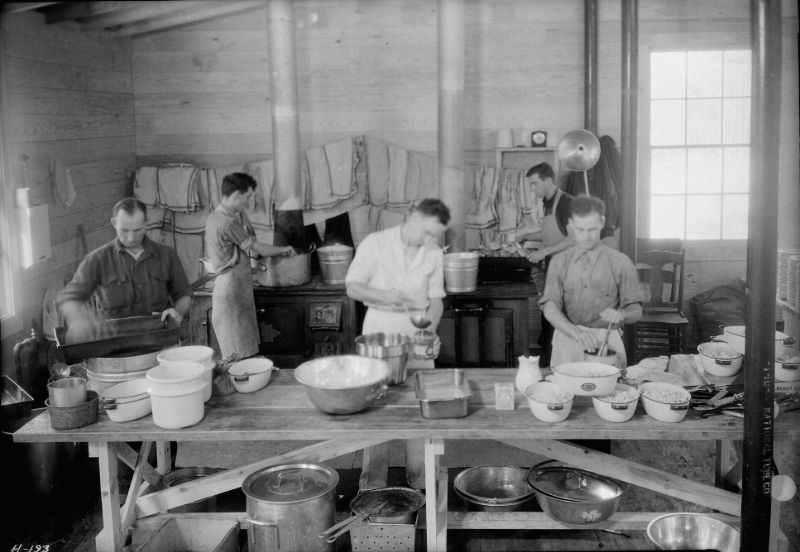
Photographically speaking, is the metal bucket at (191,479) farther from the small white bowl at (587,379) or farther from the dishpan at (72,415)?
the small white bowl at (587,379)

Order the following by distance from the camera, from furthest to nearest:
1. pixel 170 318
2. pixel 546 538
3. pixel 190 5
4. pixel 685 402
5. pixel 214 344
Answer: pixel 190 5 < pixel 214 344 < pixel 170 318 < pixel 546 538 < pixel 685 402

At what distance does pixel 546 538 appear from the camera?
401 centimetres

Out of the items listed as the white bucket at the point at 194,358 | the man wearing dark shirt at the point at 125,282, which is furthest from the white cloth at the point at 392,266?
the white bucket at the point at 194,358

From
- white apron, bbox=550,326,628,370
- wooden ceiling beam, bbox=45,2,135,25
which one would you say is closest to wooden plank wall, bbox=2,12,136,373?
wooden ceiling beam, bbox=45,2,135,25

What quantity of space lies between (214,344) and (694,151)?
5038mm

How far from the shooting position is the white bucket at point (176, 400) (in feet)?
11.1

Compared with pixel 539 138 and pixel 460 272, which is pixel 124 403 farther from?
pixel 539 138

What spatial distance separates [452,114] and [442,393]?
3876mm

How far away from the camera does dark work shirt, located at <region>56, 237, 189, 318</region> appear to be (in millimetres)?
4520

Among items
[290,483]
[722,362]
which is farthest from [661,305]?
[290,483]

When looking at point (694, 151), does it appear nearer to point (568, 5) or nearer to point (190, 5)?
point (568, 5)

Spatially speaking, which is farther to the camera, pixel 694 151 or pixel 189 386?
pixel 694 151

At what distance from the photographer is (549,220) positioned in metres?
6.92

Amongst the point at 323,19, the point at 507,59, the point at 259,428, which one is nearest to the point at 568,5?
the point at 507,59
